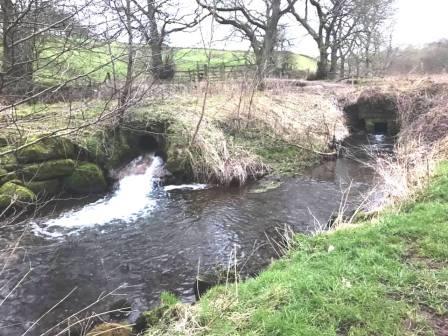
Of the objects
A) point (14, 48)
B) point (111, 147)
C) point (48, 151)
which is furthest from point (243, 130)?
point (14, 48)

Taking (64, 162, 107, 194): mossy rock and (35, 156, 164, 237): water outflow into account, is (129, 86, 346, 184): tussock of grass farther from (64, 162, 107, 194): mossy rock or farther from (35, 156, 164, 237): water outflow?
(64, 162, 107, 194): mossy rock

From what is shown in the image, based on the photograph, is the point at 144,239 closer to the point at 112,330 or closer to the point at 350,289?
the point at 112,330

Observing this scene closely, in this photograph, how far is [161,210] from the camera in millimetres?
9797

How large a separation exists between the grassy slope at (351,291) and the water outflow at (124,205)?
4.64m

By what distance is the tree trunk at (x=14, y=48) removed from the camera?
2.45 metres

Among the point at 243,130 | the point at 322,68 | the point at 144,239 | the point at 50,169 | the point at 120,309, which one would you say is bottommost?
the point at 120,309

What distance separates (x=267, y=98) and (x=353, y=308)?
41.9 feet

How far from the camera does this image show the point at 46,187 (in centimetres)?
1035

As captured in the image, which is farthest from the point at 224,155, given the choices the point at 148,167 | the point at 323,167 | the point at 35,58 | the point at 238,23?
the point at 238,23

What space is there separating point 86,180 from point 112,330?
6.81m

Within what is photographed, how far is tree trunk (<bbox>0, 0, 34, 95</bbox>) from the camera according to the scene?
2453 mm

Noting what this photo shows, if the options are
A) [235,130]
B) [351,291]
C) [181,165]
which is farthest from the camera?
[235,130]

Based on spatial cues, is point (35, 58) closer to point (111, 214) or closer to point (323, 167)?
Result: point (111, 214)

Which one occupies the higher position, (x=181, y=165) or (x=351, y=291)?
(x=181, y=165)
